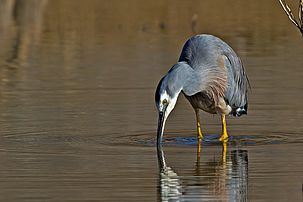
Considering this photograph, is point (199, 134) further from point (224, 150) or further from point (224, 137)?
point (224, 150)

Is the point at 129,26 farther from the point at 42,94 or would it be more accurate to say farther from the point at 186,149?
the point at 186,149

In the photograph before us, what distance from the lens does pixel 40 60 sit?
18391mm

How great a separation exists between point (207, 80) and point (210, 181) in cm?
218

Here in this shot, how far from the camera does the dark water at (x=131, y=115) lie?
30.2 ft

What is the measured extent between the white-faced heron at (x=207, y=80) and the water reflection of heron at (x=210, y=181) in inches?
25.6

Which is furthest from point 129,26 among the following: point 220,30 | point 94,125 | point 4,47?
point 94,125

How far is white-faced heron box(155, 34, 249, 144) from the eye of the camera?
1066cm

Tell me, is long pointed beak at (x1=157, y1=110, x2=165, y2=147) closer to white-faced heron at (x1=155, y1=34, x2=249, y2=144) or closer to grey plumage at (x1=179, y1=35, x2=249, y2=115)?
white-faced heron at (x1=155, y1=34, x2=249, y2=144)

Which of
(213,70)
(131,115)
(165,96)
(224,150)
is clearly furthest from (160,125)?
(131,115)

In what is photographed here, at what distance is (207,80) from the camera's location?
11.4 metres

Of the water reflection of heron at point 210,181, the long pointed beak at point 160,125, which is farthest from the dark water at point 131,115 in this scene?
the long pointed beak at point 160,125

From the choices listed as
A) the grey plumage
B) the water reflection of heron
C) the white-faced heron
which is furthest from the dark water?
the grey plumage

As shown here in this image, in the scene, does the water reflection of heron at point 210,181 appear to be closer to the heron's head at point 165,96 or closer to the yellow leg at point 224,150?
the yellow leg at point 224,150

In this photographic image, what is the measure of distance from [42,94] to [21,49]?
518 cm
